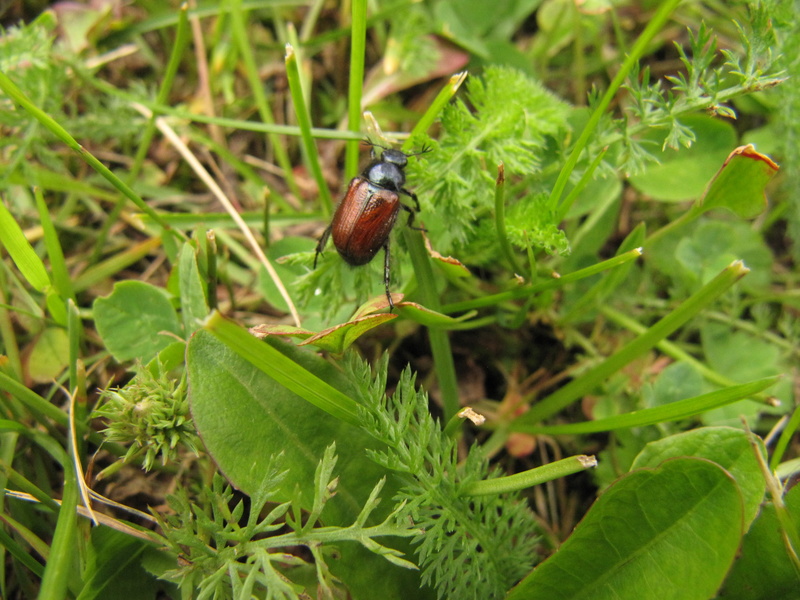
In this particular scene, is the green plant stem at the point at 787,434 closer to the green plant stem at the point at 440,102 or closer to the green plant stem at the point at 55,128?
the green plant stem at the point at 440,102

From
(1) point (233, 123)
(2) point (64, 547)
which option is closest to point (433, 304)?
(1) point (233, 123)

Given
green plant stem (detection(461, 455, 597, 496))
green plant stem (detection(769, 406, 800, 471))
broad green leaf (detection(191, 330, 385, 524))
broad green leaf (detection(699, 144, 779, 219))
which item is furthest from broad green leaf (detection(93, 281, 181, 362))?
green plant stem (detection(769, 406, 800, 471))

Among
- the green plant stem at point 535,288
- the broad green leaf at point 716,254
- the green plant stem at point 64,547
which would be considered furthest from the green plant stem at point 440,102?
the green plant stem at point 64,547

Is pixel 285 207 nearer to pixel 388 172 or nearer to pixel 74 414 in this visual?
pixel 388 172

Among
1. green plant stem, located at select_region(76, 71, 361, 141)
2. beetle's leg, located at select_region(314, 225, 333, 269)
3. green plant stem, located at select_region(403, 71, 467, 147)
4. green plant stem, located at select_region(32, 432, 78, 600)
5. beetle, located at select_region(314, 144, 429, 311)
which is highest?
green plant stem, located at select_region(403, 71, 467, 147)

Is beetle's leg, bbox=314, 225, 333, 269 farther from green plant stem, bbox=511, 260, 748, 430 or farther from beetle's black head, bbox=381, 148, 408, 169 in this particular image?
green plant stem, bbox=511, 260, 748, 430

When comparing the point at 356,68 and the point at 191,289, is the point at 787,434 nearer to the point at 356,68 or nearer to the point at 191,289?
the point at 356,68
